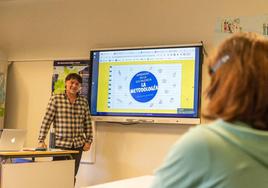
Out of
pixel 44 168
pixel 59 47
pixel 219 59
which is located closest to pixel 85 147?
pixel 44 168

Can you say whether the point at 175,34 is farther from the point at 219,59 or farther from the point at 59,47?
the point at 219,59

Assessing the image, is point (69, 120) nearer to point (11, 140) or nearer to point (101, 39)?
point (11, 140)

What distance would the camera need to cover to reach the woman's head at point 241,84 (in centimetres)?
80

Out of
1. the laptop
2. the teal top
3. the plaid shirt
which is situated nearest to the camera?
the teal top

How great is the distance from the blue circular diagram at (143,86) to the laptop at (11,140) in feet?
4.53

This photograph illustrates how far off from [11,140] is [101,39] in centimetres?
177

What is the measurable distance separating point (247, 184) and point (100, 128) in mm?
4000

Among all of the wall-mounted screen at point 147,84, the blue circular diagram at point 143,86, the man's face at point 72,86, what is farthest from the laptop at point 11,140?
the blue circular diagram at point 143,86

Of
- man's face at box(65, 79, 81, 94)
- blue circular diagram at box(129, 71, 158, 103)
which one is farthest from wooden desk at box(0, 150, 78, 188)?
blue circular diagram at box(129, 71, 158, 103)

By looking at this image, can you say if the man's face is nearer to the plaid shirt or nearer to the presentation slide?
the plaid shirt

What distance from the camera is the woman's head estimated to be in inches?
31.6

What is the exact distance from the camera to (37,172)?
3666mm

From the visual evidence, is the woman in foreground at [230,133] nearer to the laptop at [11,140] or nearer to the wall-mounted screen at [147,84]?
the laptop at [11,140]

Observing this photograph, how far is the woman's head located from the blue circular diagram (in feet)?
11.7
